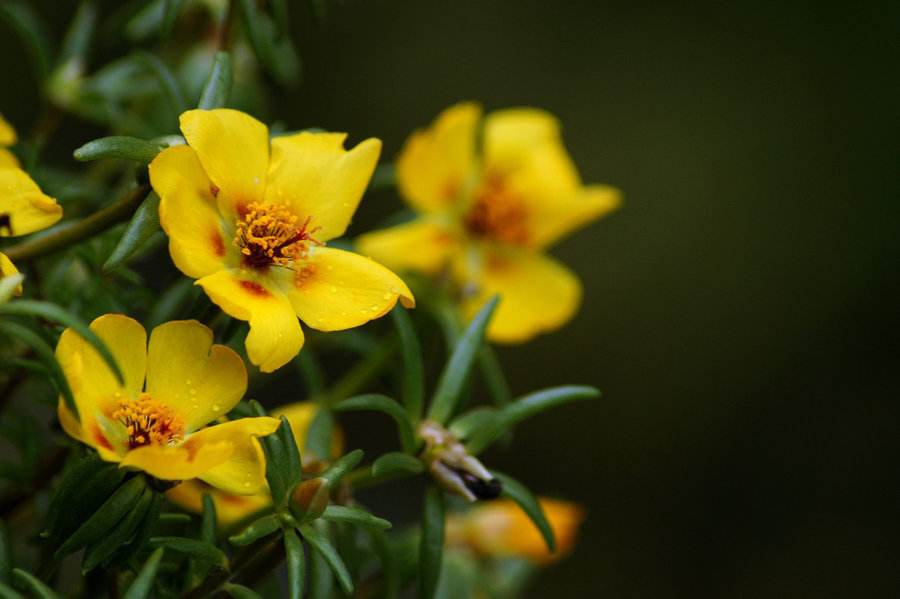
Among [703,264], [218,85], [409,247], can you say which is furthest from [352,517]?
[703,264]

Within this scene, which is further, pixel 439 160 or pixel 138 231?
pixel 439 160

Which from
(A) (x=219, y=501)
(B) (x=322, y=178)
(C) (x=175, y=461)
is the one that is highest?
(B) (x=322, y=178)

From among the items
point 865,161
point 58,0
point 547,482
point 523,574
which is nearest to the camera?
point 523,574

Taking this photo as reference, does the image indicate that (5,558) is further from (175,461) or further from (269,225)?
(269,225)

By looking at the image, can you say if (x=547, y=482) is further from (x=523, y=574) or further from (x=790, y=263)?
(x=523, y=574)

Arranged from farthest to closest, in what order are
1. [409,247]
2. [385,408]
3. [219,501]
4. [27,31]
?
[409,247] < [27,31] < [219,501] < [385,408]

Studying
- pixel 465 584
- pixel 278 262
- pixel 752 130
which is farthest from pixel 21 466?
pixel 752 130

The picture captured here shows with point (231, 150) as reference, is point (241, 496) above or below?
below
